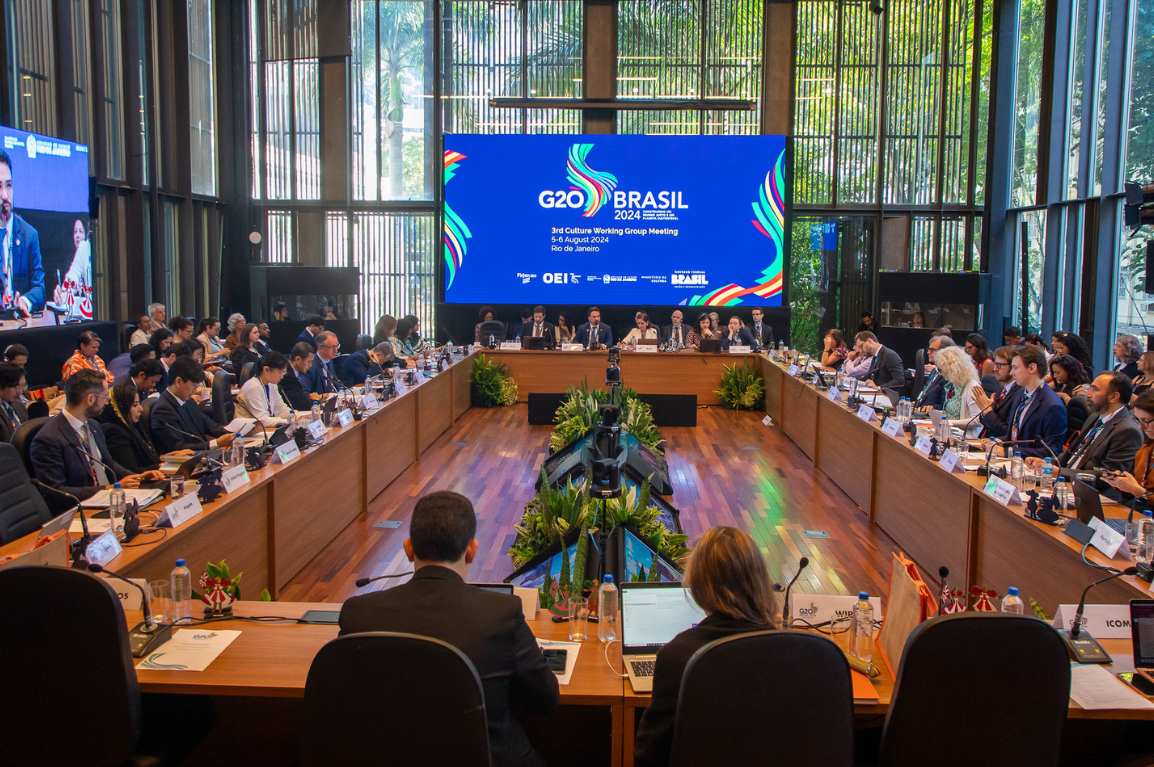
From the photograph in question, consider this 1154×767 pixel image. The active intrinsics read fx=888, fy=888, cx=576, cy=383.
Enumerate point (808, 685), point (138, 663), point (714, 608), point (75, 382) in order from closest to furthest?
point (808, 685), point (714, 608), point (138, 663), point (75, 382)

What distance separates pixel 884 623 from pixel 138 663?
1.95 m

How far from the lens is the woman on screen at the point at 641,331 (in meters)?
11.3

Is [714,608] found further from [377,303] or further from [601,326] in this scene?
[377,303]

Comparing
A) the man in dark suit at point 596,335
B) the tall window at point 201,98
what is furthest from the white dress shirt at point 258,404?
the tall window at point 201,98

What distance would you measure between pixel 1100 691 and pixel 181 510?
2.99 meters

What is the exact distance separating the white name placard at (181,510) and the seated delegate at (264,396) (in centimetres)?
225

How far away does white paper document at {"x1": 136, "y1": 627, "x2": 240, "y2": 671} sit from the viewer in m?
2.25

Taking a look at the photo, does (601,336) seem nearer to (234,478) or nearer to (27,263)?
(27,263)

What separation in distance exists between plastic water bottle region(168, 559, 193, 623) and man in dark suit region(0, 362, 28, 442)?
8.64 feet

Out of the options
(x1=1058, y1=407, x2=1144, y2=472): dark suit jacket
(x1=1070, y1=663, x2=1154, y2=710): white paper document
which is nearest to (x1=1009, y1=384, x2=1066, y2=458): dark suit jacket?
(x1=1058, y1=407, x2=1144, y2=472): dark suit jacket

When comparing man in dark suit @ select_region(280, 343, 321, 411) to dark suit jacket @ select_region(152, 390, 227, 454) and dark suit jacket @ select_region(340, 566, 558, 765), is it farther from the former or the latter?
dark suit jacket @ select_region(340, 566, 558, 765)

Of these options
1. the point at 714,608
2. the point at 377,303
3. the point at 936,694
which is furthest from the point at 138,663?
the point at 377,303

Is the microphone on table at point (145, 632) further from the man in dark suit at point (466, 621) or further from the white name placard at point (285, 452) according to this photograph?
the white name placard at point (285, 452)

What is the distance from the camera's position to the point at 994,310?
41.2ft
